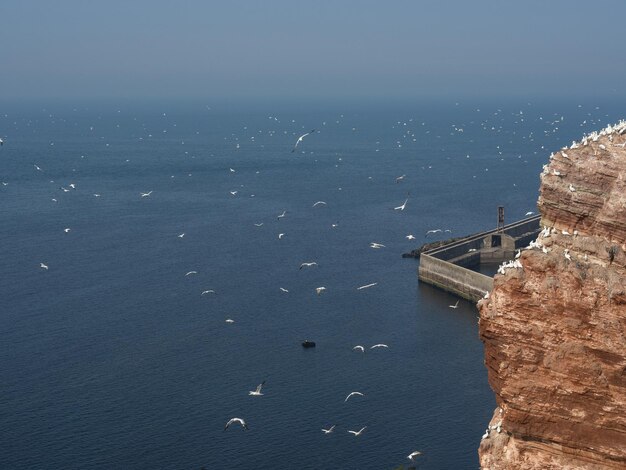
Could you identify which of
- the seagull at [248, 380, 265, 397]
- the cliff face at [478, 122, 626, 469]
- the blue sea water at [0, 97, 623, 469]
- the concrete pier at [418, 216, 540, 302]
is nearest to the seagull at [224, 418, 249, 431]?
the blue sea water at [0, 97, 623, 469]

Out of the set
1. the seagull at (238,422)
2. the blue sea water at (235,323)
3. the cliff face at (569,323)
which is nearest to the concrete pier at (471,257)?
the blue sea water at (235,323)

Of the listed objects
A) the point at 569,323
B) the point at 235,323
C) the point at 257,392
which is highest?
the point at 569,323

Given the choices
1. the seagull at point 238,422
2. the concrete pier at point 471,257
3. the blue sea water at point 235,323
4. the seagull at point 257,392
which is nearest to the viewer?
the seagull at point 238,422

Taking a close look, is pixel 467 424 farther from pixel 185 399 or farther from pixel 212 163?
pixel 212 163

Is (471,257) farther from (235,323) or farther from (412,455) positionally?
(412,455)

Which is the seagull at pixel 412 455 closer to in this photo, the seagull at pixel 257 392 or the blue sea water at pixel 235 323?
the blue sea water at pixel 235 323

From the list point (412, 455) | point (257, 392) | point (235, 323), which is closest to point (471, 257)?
point (235, 323)
